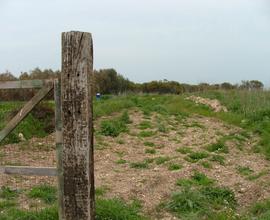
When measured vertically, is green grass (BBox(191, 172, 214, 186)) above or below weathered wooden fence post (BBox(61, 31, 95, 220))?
below

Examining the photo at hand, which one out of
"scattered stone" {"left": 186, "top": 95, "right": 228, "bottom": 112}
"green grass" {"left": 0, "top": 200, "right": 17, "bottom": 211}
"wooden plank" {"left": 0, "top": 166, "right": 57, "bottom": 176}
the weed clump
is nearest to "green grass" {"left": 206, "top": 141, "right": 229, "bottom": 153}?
the weed clump

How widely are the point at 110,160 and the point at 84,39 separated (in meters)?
5.77

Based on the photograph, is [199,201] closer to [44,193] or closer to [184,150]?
[44,193]

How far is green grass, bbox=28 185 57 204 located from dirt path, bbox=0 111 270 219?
0.47 meters

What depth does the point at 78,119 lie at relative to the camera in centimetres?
359

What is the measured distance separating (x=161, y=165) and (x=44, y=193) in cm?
299

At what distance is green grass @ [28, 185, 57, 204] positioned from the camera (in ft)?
20.0

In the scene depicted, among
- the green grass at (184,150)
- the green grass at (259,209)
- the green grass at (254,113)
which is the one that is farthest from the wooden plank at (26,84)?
the green grass at (254,113)

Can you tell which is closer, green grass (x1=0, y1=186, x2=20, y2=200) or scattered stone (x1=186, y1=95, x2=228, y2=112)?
green grass (x1=0, y1=186, x2=20, y2=200)

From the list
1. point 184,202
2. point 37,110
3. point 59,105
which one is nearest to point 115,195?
point 184,202

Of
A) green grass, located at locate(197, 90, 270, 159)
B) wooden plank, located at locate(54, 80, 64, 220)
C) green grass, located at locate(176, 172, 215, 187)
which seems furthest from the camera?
green grass, located at locate(197, 90, 270, 159)

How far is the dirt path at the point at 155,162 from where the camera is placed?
21.8 feet

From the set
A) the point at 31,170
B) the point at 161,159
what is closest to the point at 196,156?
the point at 161,159

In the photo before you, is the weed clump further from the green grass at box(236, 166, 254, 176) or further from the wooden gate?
the wooden gate
